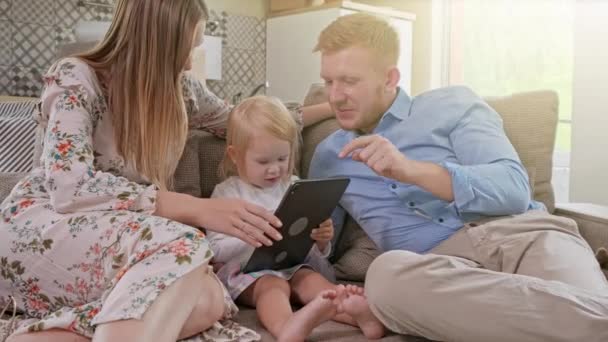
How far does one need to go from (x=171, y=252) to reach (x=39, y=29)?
93.4 inches

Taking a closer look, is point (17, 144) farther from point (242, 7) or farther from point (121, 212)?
point (242, 7)

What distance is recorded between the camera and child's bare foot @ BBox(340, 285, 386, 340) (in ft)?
3.73

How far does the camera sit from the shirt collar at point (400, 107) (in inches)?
60.0

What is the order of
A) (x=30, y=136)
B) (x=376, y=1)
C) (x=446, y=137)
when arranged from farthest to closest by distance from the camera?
1. (x=376, y=1)
2. (x=30, y=136)
3. (x=446, y=137)

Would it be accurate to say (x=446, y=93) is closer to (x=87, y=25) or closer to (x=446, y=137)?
(x=446, y=137)

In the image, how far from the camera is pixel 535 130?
1545 millimetres

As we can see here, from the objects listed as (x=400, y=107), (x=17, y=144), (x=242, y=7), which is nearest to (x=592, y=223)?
(x=400, y=107)

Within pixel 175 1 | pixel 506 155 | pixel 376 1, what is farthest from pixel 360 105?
pixel 376 1

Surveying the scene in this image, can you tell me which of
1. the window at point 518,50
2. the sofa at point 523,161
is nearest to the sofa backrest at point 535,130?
the sofa at point 523,161

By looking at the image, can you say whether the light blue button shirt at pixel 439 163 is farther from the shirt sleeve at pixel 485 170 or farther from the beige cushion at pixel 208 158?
the beige cushion at pixel 208 158

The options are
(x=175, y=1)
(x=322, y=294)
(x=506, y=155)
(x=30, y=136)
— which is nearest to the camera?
(x=322, y=294)

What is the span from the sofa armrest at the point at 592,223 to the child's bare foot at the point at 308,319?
0.65 m

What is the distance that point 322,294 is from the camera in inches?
45.1

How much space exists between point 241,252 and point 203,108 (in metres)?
0.36
